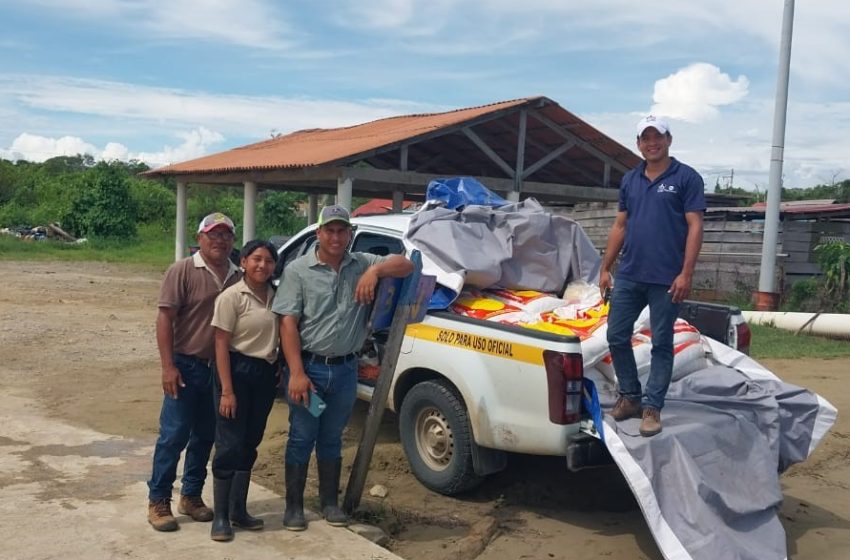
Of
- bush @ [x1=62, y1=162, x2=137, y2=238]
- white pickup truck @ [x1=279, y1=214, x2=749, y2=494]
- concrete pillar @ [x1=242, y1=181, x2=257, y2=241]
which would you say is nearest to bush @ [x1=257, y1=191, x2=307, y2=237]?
bush @ [x1=62, y1=162, x2=137, y2=238]

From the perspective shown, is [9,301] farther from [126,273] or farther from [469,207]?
[469,207]

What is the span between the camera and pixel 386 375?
14.8 feet

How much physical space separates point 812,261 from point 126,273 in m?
15.5

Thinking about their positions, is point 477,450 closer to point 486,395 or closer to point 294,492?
point 486,395

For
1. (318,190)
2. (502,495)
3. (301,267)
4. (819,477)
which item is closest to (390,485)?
(502,495)

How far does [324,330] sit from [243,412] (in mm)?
551

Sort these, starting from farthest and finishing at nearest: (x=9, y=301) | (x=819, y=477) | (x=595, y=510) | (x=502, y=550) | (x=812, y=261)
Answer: (x=812, y=261) → (x=9, y=301) → (x=819, y=477) → (x=595, y=510) → (x=502, y=550)

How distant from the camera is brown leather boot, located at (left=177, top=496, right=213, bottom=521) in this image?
422 cm

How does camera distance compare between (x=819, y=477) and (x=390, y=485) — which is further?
(x=819, y=477)

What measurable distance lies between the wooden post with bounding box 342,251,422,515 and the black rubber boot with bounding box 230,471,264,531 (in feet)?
2.04

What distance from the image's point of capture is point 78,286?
16.2m

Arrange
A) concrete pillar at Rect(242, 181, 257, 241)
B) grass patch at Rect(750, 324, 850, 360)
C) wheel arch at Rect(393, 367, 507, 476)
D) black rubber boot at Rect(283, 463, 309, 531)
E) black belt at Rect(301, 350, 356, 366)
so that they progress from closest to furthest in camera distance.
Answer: black belt at Rect(301, 350, 356, 366)
black rubber boot at Rect(283, 463, 309, 531)
wheel arch at Rect(393, 367, 507, 476)
grass patch at Rect(750, 324, 850, 360)
concrete pillar at Rect(242, 181, 257, 241)

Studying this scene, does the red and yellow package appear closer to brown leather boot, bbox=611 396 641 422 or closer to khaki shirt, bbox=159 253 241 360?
brown leather boot, bbox=611 396 641 422

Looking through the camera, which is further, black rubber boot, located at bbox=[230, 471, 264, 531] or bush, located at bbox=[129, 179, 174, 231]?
bush, located at bbox=[129, 179, 174, 231]
